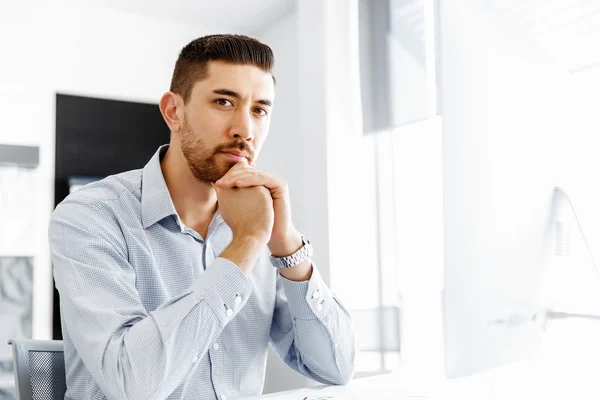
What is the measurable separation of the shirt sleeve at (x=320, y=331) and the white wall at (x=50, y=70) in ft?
6.61

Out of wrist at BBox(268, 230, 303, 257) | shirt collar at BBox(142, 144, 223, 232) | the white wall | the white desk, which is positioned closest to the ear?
shirt collar at BBox(142, 144, 223, 232)

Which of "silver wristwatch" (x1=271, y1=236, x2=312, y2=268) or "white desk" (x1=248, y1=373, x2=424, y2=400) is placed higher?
"silver wristwatch" (x1=271, y1=236, x2=312, y2=268)

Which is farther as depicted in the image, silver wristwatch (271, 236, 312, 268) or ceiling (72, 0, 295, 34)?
ceiling (72, 0, 295, 34)

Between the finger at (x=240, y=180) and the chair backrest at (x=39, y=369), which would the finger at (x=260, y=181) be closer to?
the finger at (x=240, y=180)

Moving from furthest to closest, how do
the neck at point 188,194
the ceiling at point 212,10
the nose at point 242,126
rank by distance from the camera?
the ceiling at point 212,10 → the neck at point 188,194 → the nose at point 242,126

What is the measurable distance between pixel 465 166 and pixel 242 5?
2.68 meters

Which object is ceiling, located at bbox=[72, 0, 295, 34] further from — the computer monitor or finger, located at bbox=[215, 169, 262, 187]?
the computer monitor

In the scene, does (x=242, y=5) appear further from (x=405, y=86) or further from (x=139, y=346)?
(x=139, y=346)

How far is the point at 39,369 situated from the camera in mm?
1162

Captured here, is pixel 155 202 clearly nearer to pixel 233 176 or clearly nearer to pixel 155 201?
pixel 155 201

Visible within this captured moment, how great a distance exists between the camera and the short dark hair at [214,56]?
1256 millimetres

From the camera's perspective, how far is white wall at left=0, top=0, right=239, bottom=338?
9.36 ft

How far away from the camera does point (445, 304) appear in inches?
29.7

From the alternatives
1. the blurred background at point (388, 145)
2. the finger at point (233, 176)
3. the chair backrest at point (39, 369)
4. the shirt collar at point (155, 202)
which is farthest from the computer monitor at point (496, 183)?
the chair backrest at point (39, 369)
